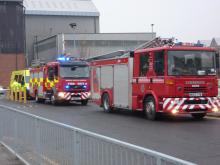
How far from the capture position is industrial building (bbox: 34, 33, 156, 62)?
8425cm

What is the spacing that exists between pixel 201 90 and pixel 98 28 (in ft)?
292

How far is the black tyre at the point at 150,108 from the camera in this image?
1783 centimetres

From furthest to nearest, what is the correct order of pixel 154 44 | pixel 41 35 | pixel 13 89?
pixel 41 35
pixel 13 89
pixel 154 44

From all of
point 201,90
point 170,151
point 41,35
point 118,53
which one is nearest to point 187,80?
point 201,90

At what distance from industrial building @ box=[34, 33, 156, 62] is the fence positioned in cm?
6984

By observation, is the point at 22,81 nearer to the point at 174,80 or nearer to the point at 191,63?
the point at 191,63

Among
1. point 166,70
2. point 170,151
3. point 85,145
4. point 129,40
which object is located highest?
point 129,40

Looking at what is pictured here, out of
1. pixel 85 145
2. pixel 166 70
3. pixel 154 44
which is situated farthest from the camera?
pixel 154 44

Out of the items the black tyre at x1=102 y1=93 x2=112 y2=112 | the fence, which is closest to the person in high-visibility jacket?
the black tyre at x1=102 y1=93 x2=112 y2=112

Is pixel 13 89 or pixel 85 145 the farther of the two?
pixel 13 89

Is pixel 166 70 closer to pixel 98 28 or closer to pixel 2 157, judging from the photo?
pixel 2 157

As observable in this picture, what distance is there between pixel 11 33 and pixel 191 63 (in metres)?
63.9

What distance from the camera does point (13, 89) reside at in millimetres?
40000

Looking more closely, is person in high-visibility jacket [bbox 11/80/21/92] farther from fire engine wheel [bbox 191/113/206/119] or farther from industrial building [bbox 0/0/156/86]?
fire engine wheel [bbox 191/113/206/119]
